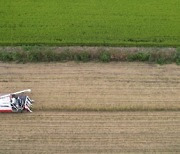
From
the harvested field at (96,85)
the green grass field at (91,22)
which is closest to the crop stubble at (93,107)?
the harvested field at (96,85)

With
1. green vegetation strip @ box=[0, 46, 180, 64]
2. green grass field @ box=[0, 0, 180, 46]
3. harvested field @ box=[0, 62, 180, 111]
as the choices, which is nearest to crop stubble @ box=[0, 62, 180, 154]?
harvested field @ box=[0, 62, 180, 111]

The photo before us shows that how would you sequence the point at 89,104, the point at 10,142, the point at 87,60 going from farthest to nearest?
the point at 87,60
the point at 89,104
the point at 10,142

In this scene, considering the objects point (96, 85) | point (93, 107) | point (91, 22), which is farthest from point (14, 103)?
point (91, 22)

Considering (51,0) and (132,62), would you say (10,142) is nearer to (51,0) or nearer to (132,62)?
(132,62)

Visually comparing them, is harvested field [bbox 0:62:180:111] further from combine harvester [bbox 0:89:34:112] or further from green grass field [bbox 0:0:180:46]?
green grass field [bbox 0:0:180:46]

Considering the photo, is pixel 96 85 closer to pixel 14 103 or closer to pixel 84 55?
pixel 84 55

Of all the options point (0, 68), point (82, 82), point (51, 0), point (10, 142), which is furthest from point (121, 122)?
point (51, 0)

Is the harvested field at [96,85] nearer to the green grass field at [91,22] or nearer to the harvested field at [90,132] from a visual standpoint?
the harvested field at [90,132]
